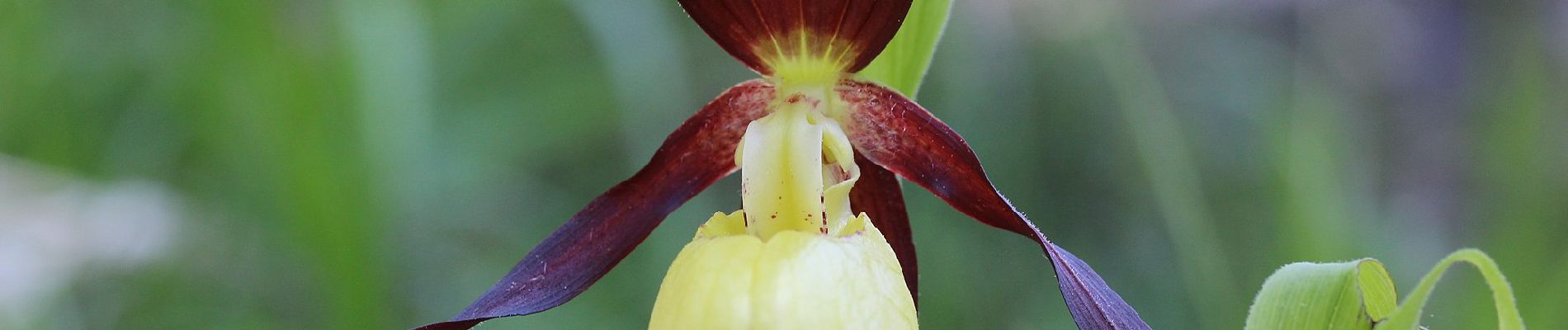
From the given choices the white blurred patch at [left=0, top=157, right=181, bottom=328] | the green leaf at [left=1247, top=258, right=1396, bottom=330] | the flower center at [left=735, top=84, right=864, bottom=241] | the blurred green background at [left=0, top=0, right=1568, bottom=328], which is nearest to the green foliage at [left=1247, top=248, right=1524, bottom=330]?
the green leaf at [left=1247, top=258, right=1396, bottom=330]

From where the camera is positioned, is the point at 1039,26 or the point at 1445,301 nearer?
the point at 1445,301

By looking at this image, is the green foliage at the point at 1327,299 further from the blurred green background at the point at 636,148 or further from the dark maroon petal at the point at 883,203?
the blurred green background at the point at 636,148

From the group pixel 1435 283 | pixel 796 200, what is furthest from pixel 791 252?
pixel 1435 283

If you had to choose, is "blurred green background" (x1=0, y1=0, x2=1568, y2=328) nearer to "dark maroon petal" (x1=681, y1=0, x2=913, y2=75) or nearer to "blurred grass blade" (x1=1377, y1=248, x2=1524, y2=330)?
"dark maroon petal" (x1=681, y1=0, x2=913, y2=75)

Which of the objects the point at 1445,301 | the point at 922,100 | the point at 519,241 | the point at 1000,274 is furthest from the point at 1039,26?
the point at 519,241

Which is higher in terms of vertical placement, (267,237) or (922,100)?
(922,100)

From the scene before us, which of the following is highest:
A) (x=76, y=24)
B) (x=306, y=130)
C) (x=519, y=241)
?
(x=76, y=24)

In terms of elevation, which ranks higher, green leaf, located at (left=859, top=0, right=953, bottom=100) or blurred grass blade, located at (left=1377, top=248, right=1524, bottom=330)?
green leaf, located at (left=859, top=0, right=953, bottom=100)

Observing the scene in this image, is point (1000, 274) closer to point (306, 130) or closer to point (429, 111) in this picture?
point (429, 111)
